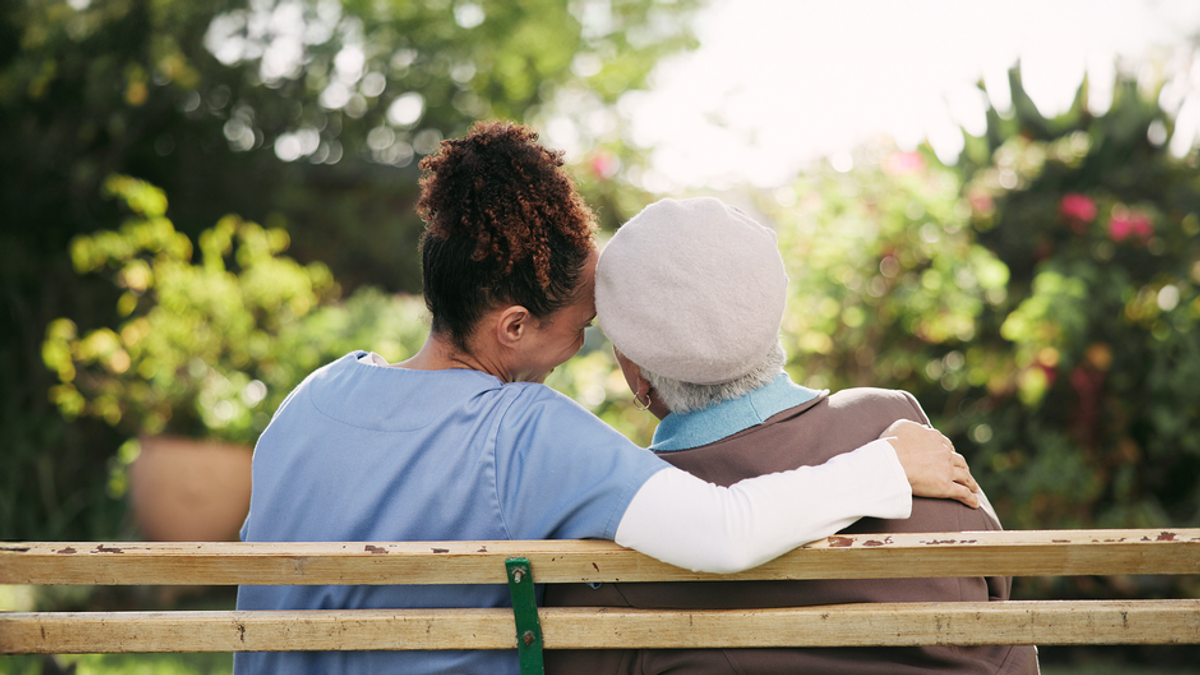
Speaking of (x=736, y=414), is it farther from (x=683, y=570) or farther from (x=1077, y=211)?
(x=1077, y=211)

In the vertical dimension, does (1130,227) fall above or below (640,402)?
below

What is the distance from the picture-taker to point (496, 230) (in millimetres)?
1485

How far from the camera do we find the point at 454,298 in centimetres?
156

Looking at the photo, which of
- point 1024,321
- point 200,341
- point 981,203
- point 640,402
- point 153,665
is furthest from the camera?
point 200,341

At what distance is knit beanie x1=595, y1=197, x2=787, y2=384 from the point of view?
1.46 metres

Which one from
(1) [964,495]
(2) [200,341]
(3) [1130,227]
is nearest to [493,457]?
(1) [964,495]

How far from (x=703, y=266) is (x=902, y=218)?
312 cm

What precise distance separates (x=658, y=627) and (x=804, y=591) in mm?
245

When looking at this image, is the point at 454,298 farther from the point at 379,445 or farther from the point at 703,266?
the point at 703,266

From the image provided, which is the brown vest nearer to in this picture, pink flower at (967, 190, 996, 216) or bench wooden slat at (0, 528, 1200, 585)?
bench wooden slat at (0, 528, 1200, 585)

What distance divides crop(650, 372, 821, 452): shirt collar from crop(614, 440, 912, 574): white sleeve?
0.56 feet

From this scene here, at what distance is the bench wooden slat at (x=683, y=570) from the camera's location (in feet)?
4.36

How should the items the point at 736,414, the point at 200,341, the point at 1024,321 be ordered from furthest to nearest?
the point at 200,341
the point at 1024,321
the point at 736,414

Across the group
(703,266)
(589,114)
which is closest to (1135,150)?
(703,266)
